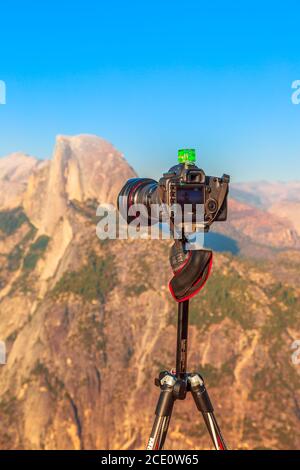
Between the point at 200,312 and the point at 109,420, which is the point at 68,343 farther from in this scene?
the point at 200,312

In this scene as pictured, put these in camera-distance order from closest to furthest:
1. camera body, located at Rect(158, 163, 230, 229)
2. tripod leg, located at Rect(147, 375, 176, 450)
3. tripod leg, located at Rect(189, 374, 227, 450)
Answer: camera body, located at Rect(158, 163, 230, 229) < tripod leg, located at Rect(147, 375, 176, 450) < tripod leg, located at Rect(189, 374, 227, 450)

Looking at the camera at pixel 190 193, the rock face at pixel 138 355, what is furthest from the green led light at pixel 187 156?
the rock face at pixel 138 355

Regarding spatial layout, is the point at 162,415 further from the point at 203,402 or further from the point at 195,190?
the point at 195,190

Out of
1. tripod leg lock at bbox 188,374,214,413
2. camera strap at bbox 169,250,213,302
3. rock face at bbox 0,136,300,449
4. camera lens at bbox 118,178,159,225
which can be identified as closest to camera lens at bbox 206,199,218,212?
camera strap at bbox 169,250,213,302

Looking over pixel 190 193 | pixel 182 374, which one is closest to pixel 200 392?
pixel 182 374

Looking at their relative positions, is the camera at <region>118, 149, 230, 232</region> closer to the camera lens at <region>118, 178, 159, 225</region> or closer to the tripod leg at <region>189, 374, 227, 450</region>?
the camera lens at <region>118, 178, 159, 225</region>

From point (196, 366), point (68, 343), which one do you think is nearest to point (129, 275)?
point (68, 343)
